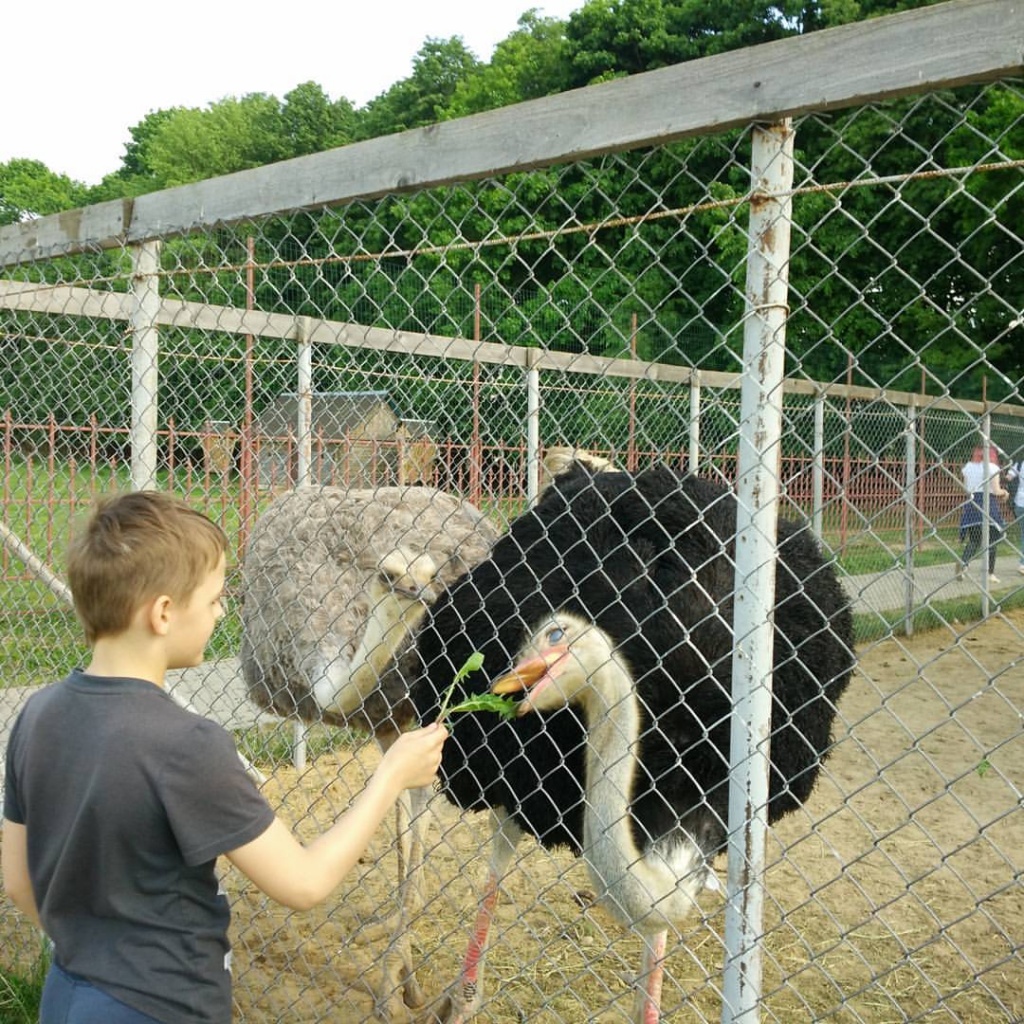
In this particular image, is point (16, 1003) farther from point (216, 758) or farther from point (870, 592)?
point (870, 592)

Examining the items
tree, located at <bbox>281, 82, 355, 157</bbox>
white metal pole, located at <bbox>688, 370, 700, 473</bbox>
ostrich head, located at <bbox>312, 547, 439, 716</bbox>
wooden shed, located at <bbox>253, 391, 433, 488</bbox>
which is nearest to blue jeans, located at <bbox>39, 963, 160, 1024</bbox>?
white metal pole, located at <bbox>688, 370, 700, 473</bbox>

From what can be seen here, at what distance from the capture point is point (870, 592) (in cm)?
959

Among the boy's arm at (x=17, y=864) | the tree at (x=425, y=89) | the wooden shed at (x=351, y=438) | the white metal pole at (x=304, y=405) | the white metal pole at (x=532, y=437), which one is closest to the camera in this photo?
the boy's arm at (x=17, y=864)

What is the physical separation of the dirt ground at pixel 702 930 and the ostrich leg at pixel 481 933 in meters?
0.10

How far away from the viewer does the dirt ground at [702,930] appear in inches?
125

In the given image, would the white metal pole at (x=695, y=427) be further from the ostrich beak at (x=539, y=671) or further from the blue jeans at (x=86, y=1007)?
Result: the blue jeans at (x=86, y=1007)

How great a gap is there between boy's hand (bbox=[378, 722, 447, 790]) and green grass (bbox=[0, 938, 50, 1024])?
1771 mm

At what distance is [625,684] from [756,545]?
0.58 metres

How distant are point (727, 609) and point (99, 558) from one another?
63.2 inches

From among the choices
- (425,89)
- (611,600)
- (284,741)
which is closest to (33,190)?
(425,89)

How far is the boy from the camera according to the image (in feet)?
4.94

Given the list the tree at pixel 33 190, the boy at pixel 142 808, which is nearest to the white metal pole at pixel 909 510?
the boy at pixel 142 808

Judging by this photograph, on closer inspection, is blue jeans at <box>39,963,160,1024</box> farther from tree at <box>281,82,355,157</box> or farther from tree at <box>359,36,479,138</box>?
tree at <box>281,82,355,157</box>

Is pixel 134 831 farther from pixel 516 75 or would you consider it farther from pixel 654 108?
pixel 516 75
